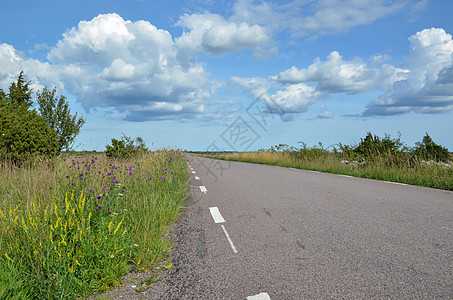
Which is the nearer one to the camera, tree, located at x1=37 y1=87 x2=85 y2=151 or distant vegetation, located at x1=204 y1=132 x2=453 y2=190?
distant vegetation, located at x1=204 y1=132 x2=453 y2=190

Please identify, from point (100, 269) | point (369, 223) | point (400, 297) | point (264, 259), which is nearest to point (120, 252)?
point (100, 269)

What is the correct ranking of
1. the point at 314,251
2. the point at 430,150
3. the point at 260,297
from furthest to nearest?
the point at 430,150
the point at 314,251
the point at 260,297

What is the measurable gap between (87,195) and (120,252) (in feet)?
3.41

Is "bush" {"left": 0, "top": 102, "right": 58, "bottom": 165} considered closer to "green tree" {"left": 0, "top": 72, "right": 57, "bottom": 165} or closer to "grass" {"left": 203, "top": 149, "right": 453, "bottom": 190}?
"green tree" {"left": 0, "top": 72, "right": 57, "bottom": 165}

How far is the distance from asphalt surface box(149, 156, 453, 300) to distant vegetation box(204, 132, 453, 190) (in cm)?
481

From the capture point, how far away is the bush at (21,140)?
1084cm

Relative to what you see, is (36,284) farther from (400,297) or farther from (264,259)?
(400,297)

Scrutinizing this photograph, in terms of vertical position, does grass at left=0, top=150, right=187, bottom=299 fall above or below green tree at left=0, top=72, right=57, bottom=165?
below

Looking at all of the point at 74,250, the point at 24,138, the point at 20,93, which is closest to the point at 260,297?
the point at 74,250

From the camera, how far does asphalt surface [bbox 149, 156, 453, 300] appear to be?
2.93 m

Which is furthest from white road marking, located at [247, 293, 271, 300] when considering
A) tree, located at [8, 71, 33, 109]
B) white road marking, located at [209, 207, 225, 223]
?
tree, located at [8, 71, 33, 109]

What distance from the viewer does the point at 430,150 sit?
15781mm

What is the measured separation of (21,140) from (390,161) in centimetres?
1594

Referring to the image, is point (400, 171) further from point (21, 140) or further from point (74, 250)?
point (21, 140)
